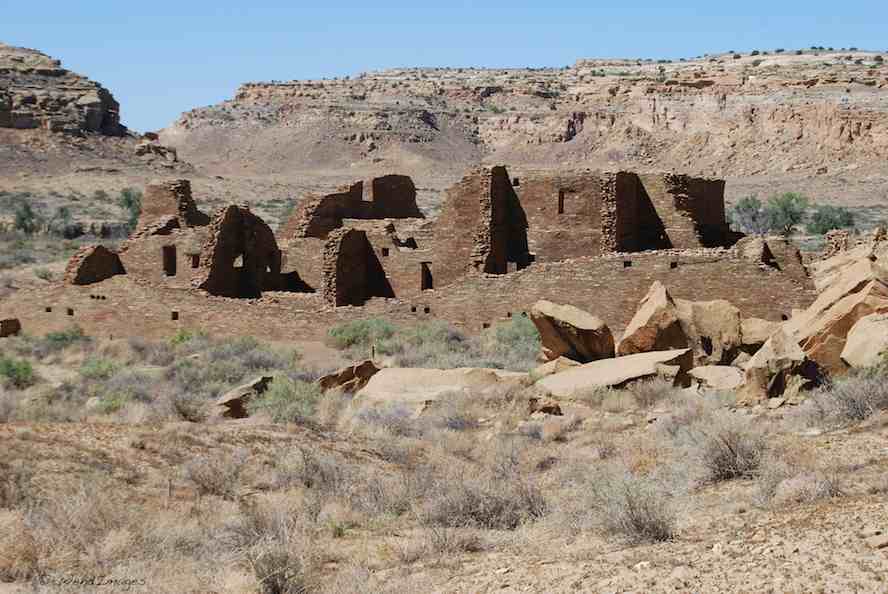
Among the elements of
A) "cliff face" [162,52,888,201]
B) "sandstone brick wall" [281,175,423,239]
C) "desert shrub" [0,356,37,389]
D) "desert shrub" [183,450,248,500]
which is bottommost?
"desert shrub" [0,356,37,389]

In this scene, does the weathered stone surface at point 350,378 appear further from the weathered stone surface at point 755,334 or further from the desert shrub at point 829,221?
the desert shrub at point 829,221

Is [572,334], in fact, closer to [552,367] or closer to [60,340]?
[552,367]

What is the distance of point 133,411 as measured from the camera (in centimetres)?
1421

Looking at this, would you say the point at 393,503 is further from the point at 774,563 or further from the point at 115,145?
the point at 115,145

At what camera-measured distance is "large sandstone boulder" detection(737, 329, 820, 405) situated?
11867 mm

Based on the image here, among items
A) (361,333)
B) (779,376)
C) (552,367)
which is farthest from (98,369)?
(779,376)

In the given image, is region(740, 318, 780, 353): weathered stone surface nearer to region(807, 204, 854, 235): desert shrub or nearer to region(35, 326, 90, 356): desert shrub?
region(35, 326, 90, 356): desert shrub

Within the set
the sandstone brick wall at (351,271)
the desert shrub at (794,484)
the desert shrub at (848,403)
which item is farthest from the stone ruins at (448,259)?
the desert shrub at (794,484)

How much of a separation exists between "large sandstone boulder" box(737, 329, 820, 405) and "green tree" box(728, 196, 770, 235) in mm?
28742

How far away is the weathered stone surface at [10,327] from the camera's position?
23859 millimetres

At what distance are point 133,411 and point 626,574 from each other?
9137 millimetres

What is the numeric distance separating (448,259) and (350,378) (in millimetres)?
8412

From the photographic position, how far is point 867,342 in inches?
470

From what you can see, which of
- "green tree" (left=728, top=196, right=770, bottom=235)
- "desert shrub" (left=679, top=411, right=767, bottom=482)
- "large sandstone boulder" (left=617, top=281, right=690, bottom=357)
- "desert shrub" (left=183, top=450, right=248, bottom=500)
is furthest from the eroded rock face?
"green tree" (left=728, top=196, right=770, bottom=235)
